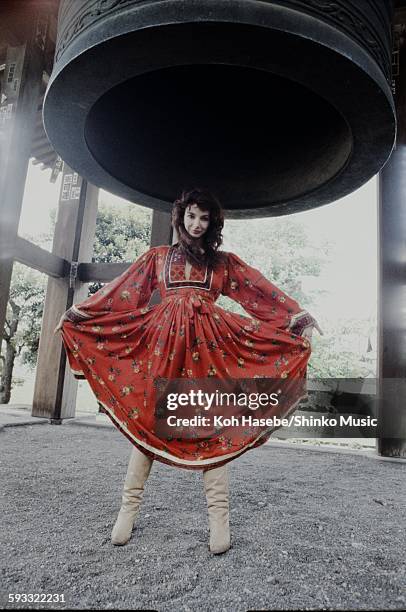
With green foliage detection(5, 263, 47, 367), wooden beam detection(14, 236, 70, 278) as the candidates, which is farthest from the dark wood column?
green foliage detection(5, 263, 47, 367)

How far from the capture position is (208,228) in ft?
5.90

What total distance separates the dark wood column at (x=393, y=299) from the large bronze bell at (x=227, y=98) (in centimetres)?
237

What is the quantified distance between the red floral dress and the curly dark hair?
4 cm

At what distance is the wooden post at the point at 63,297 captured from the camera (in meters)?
4.30

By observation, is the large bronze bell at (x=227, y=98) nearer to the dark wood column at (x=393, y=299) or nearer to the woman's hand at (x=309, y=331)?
the woman's hand at (x=309, y=331)

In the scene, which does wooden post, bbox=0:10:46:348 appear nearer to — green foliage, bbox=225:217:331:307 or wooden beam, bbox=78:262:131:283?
wooden beam, bbox=78:262:131:283

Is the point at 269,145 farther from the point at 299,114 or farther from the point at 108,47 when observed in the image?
the point at 108,47

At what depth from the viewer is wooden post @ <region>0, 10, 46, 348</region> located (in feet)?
4.83

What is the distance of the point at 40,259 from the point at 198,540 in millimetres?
3013

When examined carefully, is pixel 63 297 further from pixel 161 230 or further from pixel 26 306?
pixel 26 306

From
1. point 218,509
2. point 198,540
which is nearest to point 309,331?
point 218,509

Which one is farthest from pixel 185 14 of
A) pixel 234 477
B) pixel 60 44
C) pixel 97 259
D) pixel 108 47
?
pixel 97 259

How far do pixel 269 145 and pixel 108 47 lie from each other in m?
0.83

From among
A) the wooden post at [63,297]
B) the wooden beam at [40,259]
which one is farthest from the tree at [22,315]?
the wooden beam at [40,259]
